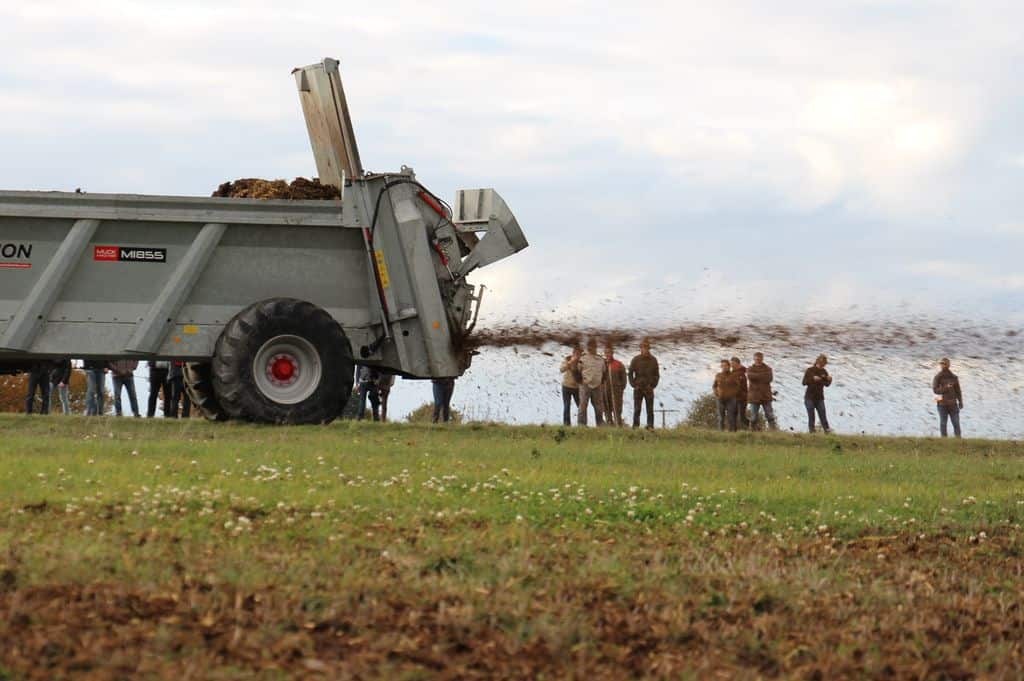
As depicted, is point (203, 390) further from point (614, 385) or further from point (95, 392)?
point (614, 385)

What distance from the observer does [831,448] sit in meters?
20.5

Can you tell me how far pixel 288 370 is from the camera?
65.4 feet

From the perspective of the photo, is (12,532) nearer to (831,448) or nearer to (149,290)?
(149,290)

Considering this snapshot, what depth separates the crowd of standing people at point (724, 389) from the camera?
89.1 feet

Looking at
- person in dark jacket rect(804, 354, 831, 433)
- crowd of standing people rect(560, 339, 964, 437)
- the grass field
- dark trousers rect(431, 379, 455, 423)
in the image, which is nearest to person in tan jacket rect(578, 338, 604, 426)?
crowd of standing people rect(560, 339, 964, 437)

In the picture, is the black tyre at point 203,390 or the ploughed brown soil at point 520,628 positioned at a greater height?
the black tyre at point 203,390

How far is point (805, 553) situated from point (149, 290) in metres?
11.3

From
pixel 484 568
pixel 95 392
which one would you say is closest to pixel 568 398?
pixel 95 392

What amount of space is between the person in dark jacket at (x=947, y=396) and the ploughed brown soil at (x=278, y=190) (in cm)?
1297

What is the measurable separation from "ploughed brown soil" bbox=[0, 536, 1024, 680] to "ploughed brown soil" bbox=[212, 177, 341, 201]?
12033 mm

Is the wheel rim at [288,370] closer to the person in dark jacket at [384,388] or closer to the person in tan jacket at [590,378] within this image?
the person in dark jacket at [384,388]

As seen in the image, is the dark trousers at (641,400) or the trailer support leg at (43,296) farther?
the dark trousers at (641,400)

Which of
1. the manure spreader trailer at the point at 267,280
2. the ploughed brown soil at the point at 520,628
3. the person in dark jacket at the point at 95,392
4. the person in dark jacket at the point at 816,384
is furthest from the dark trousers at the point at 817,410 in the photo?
the ploughed brown soil at the point at 520,628

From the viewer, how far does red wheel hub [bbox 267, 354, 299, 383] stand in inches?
782
